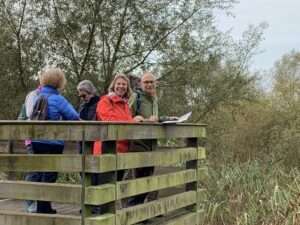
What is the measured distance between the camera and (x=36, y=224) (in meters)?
5.12

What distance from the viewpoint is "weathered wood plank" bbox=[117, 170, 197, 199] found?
546 cm

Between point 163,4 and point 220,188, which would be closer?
point 220,188

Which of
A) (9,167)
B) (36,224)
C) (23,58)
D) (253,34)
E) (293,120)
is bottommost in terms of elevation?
(36,224)

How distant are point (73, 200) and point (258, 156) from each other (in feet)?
31.9

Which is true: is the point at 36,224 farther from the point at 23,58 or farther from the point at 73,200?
the point at 23,58

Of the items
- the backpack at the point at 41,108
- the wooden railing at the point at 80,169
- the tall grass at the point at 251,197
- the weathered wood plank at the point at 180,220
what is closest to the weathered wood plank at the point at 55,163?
the wooden railing at the point at 80,169

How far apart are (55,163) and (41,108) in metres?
0.82

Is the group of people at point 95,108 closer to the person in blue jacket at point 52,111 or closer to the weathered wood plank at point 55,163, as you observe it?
the person in blue jacket at point 52,111

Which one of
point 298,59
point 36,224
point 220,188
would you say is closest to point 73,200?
point 36,224

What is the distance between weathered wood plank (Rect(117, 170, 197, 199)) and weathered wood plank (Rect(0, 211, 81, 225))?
0.49 m

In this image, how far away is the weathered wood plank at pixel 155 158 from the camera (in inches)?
215

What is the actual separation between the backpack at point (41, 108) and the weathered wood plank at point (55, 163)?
618 millimetres

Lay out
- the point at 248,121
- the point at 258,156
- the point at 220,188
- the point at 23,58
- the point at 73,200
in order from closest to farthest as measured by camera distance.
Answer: the point at 73,200
the point at 220,188
the point at 23,58
the point at 258,156
the point at 248,121

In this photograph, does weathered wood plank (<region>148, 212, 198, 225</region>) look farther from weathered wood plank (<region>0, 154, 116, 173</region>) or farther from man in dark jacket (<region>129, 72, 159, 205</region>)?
weathered wood plank (<region>0, 154, 116, 173</region>)
